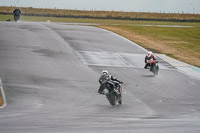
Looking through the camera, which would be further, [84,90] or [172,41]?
[172,41]

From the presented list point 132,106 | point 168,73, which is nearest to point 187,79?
point 168,73

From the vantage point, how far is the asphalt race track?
14.5 meters

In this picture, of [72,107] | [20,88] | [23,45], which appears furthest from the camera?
[23,45]

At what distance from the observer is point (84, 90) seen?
2070cm

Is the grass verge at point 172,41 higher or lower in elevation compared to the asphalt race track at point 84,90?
lower

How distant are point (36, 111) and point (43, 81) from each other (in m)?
5.92

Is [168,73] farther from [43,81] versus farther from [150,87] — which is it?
[43,81]

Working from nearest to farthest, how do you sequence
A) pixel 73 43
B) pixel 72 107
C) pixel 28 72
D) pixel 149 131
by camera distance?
pixel 149 131 → pixel 72 107 → pixel 28 72 → pixel 73 43

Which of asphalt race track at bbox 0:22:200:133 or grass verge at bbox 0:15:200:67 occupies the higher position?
asphalt race track at bbox 0:22:200:133

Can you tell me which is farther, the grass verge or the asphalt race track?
the grass verge

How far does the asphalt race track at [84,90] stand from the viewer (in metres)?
14.5

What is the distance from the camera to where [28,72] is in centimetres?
2378

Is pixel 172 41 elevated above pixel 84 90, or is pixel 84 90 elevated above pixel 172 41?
pixel 84 90

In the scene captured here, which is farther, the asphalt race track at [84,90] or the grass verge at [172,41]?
the grass verge at [172,41]
